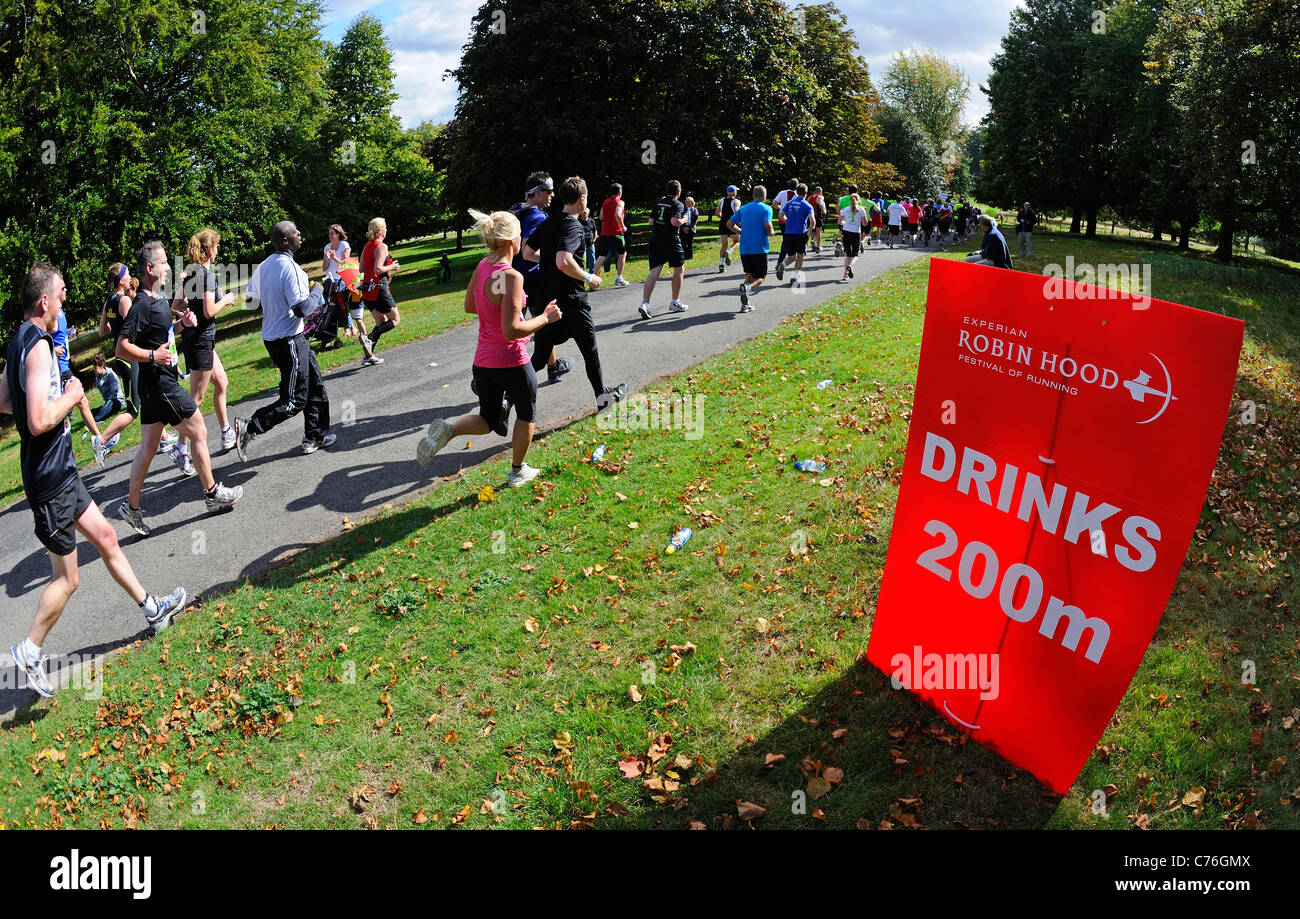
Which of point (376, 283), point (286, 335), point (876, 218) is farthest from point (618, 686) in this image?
point (876, 218)

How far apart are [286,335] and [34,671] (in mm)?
4089

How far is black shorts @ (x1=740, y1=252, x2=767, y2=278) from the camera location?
13.8m

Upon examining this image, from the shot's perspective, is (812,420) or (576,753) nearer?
(576,753)

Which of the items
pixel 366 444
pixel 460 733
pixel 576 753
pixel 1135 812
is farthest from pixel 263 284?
pixel 1135 812

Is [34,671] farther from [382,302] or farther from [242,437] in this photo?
[382,302]

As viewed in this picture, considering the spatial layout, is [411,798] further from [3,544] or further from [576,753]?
[3,544]

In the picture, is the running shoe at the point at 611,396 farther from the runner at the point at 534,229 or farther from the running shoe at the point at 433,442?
the running shoe at the point at 433,442

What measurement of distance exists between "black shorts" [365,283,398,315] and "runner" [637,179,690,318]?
14.1 feet

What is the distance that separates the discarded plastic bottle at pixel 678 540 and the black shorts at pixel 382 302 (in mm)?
8144

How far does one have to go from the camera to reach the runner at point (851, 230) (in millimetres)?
18188

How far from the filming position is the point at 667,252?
13938 mm

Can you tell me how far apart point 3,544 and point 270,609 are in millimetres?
4131

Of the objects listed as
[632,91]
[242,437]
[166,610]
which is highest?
[632,91]

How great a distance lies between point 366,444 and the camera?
923 centimetres
